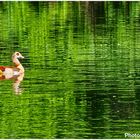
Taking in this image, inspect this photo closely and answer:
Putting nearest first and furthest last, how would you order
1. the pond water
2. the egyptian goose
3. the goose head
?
the pond water
the egyptian goose
the goose head

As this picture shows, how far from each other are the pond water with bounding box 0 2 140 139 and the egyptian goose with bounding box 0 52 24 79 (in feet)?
0.41

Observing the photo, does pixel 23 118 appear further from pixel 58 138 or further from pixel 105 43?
pixel 105 43

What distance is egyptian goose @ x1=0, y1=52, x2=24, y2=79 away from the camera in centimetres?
1003

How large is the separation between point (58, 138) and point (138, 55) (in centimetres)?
378

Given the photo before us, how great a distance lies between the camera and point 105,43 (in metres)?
12.1

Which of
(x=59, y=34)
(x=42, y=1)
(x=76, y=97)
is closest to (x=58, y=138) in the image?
(x=76, y=97)

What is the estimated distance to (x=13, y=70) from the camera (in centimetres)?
1034

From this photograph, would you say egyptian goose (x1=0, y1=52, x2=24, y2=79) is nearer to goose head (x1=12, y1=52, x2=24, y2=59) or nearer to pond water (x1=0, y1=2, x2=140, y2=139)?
goose head (x1=12, y1=52, x2=24, y2=59)

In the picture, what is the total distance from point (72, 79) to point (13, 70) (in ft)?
4.05

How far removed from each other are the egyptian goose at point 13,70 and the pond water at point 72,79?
0.12 meters

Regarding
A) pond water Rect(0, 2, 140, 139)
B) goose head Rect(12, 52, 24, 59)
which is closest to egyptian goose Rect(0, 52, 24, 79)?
goose head Rect(12, 52, 24, 59)

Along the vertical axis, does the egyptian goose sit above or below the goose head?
below

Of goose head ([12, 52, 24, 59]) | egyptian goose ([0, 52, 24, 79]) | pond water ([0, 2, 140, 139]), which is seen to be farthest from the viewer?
goose head ([12, 52, 24, 59])

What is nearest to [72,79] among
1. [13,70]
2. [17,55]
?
[13,70]
